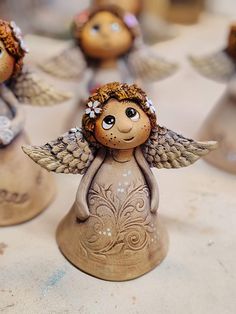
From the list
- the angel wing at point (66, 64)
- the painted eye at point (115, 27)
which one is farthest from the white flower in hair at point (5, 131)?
the painted eye at point (115, 27)

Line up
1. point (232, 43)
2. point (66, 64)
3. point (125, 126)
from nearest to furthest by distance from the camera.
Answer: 1. point (125, 126)
2. point (232, 43)
3. point (66, 64)

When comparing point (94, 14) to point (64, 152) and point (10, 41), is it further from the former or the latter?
point (64, 152)

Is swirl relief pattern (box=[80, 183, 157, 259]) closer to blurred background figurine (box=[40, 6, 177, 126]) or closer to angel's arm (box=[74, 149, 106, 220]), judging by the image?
angel's arm (box=[74, 149, 106, 220])

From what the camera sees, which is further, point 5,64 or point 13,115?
point 13,115

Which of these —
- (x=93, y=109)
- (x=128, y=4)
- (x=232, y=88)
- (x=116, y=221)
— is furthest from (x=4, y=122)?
(x=128, y=4)

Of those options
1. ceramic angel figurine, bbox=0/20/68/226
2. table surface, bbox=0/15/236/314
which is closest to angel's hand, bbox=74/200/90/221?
table surface, bbox=0/15/236/314

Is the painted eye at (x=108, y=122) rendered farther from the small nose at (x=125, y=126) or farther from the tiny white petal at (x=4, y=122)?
the tiny white petal at (x=4, y=122)
